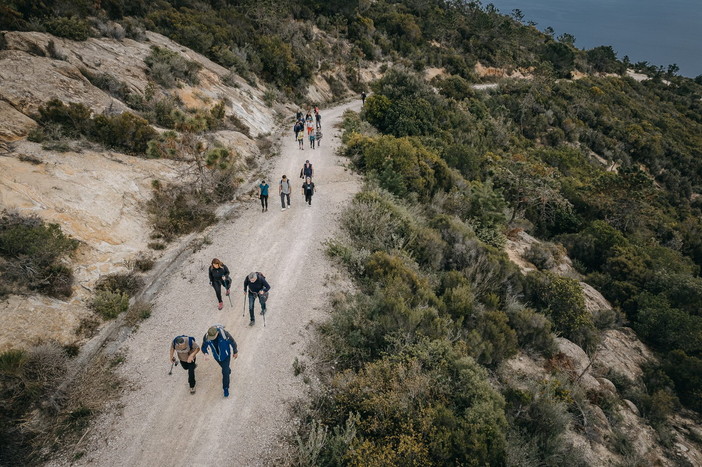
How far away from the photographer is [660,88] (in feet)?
245

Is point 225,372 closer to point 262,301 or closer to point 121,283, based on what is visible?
point 262,301

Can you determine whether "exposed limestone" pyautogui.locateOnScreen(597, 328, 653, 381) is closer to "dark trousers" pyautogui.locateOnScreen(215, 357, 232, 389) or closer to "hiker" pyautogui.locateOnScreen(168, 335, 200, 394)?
"dark trousers" pyautogui.locateOnScreen(215, 357, 232, 389)

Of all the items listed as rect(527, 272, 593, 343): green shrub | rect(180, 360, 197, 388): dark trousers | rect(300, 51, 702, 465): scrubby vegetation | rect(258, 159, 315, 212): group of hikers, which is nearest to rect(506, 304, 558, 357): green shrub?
rect(300, 51, 702, 465): scrubby vegetation

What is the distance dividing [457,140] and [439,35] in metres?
36.9

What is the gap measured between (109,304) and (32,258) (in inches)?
80.8

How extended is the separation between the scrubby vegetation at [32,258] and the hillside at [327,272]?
0.16 ft

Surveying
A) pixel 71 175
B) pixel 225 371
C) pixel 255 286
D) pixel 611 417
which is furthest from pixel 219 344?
pixel 611 417

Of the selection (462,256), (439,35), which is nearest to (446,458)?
A: (462,256)

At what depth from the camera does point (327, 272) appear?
1091 cm

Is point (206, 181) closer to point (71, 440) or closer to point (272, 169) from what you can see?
point (272, 169)

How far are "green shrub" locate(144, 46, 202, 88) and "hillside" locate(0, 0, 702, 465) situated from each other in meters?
0.12

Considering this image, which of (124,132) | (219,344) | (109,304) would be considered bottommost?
(109,304)

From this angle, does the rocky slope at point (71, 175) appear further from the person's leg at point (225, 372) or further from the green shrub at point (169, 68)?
the person's leg at point (225, 372)

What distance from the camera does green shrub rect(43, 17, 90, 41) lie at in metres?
16.3
